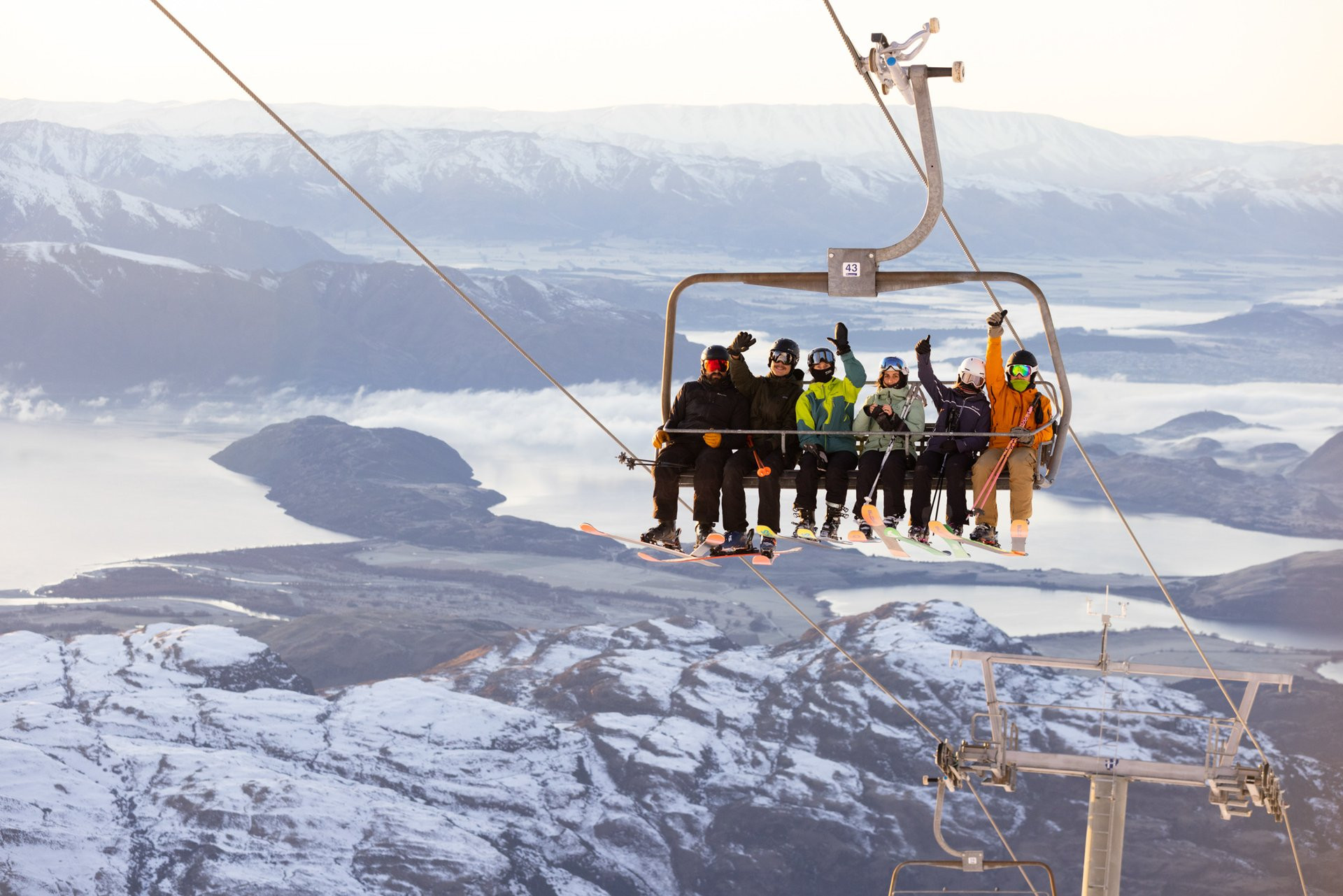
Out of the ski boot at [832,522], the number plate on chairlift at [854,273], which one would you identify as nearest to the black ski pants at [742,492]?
the ski boot at [832,522]

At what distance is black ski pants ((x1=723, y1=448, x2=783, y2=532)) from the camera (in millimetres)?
19281

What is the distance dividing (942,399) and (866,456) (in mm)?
1131

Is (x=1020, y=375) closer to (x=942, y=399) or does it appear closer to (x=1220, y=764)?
(x=942, y=399)

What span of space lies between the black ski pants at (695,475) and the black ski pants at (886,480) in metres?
1.61

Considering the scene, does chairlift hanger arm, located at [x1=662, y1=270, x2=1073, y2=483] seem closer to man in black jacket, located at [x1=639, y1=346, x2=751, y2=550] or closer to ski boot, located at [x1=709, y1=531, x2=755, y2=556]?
man in black jacket, located at [x1=639, y1=346, x2=751, y2=550]

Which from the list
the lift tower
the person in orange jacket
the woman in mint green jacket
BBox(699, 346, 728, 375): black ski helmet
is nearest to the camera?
BBox(699, 346, 728, 375): black ski helmet

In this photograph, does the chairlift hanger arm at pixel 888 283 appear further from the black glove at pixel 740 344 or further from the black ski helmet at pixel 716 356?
the black glove at pixel 740 344

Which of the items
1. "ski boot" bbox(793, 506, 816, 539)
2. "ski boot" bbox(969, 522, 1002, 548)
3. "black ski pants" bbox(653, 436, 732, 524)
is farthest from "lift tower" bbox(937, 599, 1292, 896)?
"black ski pants" bbox(653, 436, 732, 524)

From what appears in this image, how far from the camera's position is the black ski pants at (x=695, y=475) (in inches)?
760

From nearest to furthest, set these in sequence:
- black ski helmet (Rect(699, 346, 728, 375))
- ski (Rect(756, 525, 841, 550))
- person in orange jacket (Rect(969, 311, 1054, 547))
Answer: ski (Rect(756, 525, 841, 550)) < black ski helmet (Rect(699, 346, 728, 375)) < person in orange jacket (Rect(969, 311, 1054, 547))

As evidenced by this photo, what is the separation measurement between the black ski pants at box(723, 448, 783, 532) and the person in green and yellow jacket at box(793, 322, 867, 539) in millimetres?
313

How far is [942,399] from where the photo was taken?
750 inches

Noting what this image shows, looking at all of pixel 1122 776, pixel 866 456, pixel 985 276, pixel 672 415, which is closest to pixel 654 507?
pixel 672 415

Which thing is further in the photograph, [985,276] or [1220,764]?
[1220,764]
